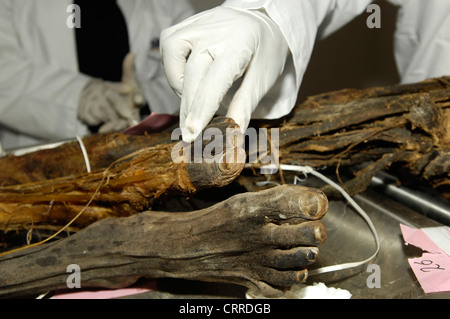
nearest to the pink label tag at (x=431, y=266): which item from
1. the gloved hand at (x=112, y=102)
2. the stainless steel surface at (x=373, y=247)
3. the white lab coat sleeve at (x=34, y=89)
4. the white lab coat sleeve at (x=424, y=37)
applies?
the stainless steel surface at (x=373, y=247)

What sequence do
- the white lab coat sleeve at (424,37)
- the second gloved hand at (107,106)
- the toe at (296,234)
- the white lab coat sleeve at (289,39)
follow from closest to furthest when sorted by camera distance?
the toe at (296,234) → the white lab coat sleeve at (289,39) → the white lab coat sleeve at (424,37) → the second gloved hand at (107,106)

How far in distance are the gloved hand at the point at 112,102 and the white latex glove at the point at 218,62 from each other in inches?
33.9

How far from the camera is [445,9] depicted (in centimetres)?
132

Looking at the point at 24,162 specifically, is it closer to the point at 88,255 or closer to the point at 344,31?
the point at 88,255

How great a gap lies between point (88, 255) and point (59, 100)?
121 cm

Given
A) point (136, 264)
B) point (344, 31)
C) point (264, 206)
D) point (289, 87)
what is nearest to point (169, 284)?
point (136, 264)

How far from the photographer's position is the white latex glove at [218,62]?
0.81 m

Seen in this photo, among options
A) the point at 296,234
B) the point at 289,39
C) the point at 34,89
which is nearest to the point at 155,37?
the point at 34,89

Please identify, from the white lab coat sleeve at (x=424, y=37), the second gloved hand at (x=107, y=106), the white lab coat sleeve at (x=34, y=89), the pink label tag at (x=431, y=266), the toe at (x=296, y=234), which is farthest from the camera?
the white lab coat sleeve at (x=34, y=89)

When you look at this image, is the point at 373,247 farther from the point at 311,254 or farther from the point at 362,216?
the point at 311,254

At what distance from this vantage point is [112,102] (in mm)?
1766

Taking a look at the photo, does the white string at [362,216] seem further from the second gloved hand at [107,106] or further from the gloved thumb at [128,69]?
the gloved thumb at [128,69]

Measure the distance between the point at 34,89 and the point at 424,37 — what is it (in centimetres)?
171

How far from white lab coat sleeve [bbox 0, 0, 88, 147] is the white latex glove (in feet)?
3.59
